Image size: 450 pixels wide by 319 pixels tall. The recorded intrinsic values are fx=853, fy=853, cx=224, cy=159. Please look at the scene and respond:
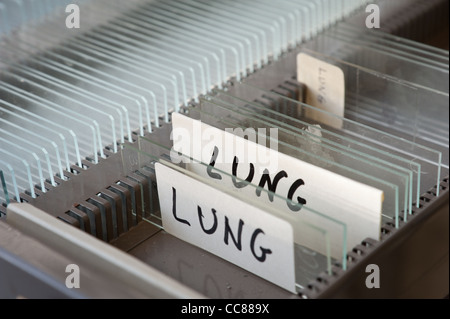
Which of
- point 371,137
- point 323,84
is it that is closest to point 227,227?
Answer: point 371,137

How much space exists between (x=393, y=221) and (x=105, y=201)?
0.40 metres

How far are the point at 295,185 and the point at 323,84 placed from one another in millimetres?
374

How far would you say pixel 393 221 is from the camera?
114 cm

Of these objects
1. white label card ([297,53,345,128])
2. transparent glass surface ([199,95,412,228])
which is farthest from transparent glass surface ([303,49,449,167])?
transparent glass surface ([199,95,412,228])

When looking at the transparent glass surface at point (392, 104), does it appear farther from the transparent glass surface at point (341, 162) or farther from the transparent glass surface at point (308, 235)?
the transparent glass surface at point (308, 235)

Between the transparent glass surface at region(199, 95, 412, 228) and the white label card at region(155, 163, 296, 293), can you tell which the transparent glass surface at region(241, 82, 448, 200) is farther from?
the white label card at region(155, 163, 296, 293)

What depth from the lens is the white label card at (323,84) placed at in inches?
56.8

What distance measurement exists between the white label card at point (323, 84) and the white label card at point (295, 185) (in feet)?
0.87

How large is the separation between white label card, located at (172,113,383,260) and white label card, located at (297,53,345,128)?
26cm

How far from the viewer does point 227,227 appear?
111 cm

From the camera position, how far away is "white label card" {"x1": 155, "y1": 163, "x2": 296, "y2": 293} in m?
1.05

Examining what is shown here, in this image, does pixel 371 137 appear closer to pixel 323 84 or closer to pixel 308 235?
pixel 323 84

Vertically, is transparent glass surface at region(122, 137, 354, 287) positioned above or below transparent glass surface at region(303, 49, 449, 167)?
above

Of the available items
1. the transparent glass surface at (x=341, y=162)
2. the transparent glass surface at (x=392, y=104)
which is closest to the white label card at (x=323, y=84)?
the transparent glass surface at (x=392, y=104)
